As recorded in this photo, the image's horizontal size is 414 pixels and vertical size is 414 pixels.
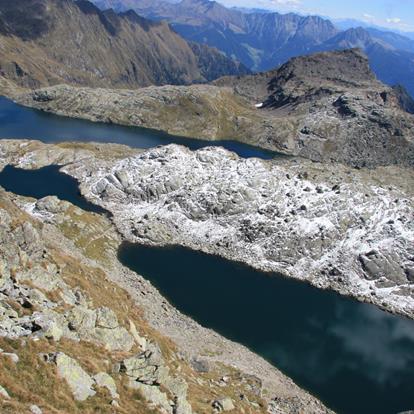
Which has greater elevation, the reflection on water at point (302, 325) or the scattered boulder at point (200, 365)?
the scattered boulder at point (200, 365)

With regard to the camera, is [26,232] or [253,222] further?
[253,222]

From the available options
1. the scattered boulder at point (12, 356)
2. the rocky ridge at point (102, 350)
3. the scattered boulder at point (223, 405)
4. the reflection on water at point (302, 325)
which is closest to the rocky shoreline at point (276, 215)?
the reflection on water at point (302, 325)

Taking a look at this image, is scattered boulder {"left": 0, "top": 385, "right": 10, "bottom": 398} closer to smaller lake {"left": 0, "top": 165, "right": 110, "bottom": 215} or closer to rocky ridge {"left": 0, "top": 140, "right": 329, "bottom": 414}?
rocky ridge {"left": 0, "top": 140, "right": 329, "bottom": 414}

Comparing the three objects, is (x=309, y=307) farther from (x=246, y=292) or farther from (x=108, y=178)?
(x=108, y=178)

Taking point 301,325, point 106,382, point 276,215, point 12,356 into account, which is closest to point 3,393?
point 12,356

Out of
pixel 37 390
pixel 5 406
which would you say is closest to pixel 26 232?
pixel 37 390

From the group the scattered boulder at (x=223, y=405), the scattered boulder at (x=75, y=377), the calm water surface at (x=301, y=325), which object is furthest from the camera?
the calm water surface at (x=301, y=325)

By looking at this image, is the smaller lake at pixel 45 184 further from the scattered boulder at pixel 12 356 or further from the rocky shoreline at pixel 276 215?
the scattered boulder at pixel 12 356

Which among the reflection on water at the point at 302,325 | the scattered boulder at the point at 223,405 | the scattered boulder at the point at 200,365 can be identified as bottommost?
the reflection on water at the point at 302,325
